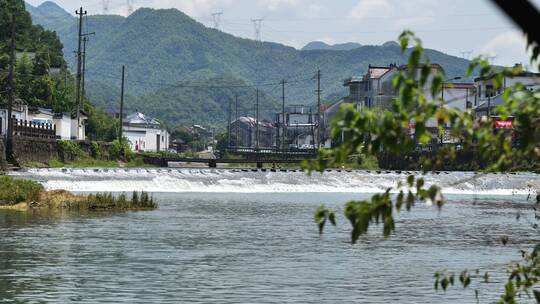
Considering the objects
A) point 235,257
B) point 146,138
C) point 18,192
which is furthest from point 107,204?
point 146,138

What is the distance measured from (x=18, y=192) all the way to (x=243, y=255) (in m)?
21.6

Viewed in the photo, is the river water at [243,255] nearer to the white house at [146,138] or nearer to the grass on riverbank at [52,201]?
the grass on riverbank at [52,201]

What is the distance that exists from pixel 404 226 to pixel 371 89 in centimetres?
10602

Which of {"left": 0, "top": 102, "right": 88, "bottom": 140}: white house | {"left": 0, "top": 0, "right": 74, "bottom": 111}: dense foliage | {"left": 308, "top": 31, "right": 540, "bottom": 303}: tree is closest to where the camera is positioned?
{"left": 308, "top": 31, "right": 540, "bottom": 303}: tree

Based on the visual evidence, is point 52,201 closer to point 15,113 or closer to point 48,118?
point 15,113

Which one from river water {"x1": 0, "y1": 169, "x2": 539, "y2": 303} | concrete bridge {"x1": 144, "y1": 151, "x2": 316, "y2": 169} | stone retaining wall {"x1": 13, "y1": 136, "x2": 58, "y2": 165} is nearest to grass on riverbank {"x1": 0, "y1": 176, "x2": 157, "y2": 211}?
river water {"x1": 0, "y1": 169, "x2": 539, "y2": 303}

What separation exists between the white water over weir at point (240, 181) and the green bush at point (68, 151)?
793 inches

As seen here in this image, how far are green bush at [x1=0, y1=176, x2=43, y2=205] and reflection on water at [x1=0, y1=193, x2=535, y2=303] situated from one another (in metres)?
4.36

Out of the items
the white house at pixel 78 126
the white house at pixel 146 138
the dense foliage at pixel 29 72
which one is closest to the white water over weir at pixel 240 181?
the dense foliage at pixel 29 72

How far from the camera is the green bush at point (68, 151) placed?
97.5 meters

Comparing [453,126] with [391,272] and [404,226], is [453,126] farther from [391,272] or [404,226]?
[404,226]

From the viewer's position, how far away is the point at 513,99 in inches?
299

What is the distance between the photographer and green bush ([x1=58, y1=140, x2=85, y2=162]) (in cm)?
9746

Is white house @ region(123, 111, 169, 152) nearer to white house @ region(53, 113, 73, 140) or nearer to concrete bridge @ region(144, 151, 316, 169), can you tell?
concrete bridge @ region(144, 151, 316, 169)
